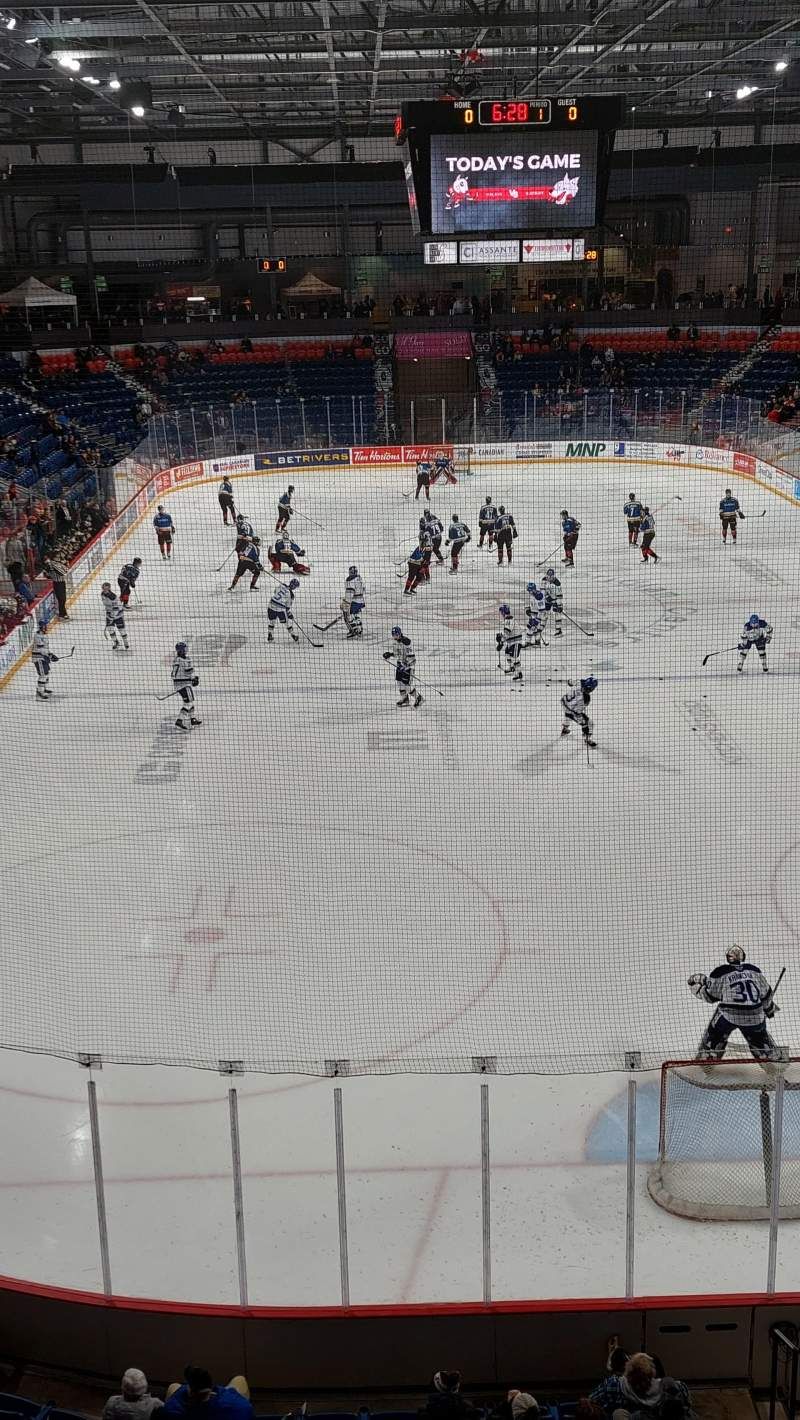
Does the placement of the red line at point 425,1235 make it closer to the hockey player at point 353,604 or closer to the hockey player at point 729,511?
the hockey player at point 353,604

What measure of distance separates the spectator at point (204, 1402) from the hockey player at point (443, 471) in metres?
17.2

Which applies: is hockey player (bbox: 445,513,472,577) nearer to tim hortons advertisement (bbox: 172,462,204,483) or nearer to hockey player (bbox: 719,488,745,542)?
hockey player (bbox: 719,488,745,542)

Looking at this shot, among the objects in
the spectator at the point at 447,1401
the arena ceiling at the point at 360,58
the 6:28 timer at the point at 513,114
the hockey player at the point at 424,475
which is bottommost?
the spectator at the point at 447,1401

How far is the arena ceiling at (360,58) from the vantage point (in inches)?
579

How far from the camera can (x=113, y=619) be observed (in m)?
12.9

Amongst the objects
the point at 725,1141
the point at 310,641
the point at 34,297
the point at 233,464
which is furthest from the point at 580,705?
the point at 34,297

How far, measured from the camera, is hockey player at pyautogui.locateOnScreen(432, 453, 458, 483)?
20.0 metres

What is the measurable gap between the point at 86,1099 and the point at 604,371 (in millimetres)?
21996

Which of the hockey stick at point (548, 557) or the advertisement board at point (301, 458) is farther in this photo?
the advertisement board at point (301, 458)

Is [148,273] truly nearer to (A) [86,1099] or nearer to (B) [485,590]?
(B) [485,590]

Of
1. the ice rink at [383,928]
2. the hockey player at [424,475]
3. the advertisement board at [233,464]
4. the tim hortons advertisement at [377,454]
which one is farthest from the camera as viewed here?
the tim hortons advertisement at [377,454]

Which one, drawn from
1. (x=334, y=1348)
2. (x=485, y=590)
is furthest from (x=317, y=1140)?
(x=485, y=590)

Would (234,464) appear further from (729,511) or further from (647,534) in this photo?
(729,511)

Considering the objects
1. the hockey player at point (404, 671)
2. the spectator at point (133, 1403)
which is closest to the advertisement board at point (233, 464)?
the hockey player at point (404, 671)
